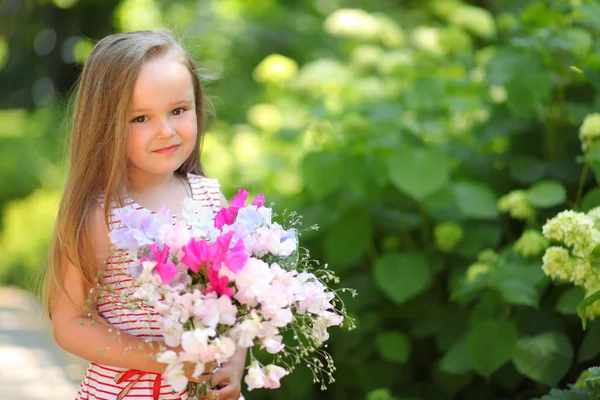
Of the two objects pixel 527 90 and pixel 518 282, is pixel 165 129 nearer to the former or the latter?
pixel 518 282

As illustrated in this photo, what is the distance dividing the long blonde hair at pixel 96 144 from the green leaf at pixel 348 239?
5.01ft

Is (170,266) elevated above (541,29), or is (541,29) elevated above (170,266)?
(170,266)

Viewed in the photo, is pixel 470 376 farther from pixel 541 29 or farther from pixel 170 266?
pixel 170 266

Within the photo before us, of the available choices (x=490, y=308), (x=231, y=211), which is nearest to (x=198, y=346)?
(x=231, y=211)

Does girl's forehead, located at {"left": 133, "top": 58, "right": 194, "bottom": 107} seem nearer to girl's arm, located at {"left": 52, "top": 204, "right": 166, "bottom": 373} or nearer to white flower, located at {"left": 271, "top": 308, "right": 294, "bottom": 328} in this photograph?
girl's arm, located at {"left": 52, "top": 204, "right": 166, "bottom": 373}

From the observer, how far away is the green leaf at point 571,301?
2.60 metres

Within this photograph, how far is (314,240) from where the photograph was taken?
372cm

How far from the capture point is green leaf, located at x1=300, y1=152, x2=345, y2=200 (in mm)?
3371

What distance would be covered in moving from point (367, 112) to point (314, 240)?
610 millimetres

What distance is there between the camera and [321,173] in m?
3.40

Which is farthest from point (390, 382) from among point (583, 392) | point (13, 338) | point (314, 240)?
point (13, 338)

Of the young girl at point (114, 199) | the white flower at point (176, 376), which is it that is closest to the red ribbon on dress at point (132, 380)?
the young girl at point (114, 199)

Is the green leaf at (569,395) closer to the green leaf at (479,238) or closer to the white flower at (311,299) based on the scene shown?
the white flower at (311,299)

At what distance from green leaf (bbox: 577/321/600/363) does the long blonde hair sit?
1469 mm
